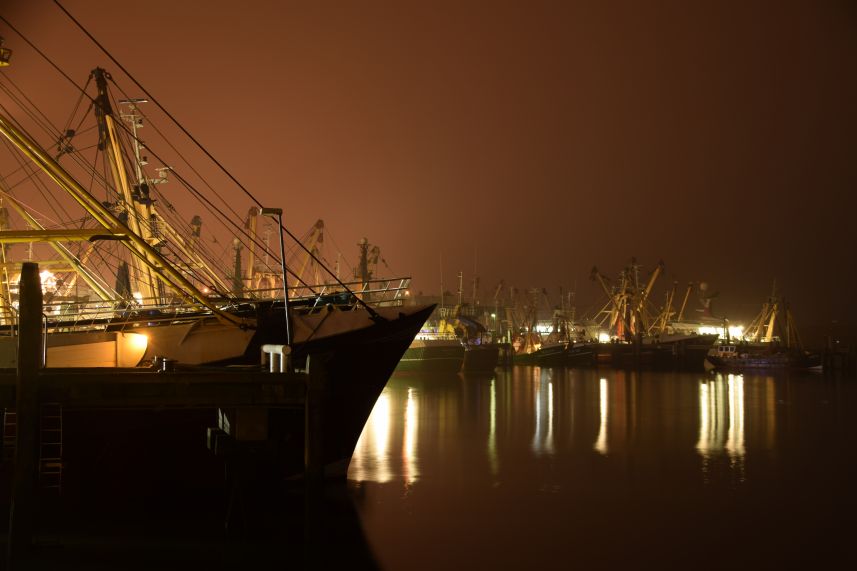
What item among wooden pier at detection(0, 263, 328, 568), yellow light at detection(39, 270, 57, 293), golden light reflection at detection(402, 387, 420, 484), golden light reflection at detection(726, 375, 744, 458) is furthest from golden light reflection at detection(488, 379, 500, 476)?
yellow light at detection(39, 270, 57, 293)

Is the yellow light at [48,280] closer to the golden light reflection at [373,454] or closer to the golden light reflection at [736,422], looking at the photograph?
the golden light reflection at [373,454]

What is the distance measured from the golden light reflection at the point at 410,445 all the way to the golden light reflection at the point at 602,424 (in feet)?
21.1

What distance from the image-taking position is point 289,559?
14.0 metres

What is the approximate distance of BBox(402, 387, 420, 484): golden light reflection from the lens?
2228cm

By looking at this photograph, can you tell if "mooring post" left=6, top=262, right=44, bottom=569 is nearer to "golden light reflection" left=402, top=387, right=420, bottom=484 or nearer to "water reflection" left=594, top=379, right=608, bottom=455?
"golden light reflection" left=402, top=387, right=420, bottom=484

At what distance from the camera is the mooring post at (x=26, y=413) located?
37.7 ft

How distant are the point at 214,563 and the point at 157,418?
3.87m

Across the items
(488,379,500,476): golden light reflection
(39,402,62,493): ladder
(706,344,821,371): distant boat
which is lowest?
(488,379,500,476): golden light reflection

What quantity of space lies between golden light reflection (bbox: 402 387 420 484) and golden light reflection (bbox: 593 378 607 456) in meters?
6.44

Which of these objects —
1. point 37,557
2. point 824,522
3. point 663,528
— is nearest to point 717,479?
point 824,522

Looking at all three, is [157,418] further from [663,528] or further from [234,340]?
[663,528]

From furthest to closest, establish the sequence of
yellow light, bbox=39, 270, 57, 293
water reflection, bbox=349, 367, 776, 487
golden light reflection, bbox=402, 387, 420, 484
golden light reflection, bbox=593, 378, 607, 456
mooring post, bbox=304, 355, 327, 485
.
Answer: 1. yellow light, bbox=39, 270, 57, 293
2. golden light reflection, bbox=593, 378, 607, 456
3. water reflection, bbox=349, 367, 776, 487
4. golden light reflection, bbox=402, 387, 420, 484
5. mooring post, bbox=304, 355, 327, 485

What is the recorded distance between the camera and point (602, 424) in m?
34.2

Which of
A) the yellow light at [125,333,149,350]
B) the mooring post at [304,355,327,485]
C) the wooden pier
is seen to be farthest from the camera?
the yellow light at [125,333,149,350]
